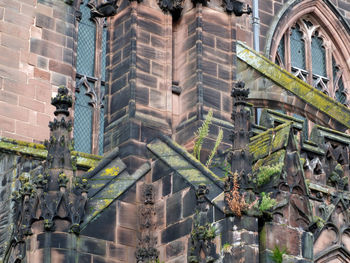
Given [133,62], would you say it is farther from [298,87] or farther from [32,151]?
[298,87]

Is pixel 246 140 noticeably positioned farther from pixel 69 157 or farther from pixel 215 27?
pixel 215 27

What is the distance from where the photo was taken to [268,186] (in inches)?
545

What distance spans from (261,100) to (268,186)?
5.37m

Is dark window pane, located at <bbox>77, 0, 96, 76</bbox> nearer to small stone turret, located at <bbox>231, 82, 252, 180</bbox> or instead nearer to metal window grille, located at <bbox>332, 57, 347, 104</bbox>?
metal window grille, located at <bbox>332, 57, 347, 104</bbox>

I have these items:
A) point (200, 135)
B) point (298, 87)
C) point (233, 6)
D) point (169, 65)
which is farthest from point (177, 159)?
point (298, 87)

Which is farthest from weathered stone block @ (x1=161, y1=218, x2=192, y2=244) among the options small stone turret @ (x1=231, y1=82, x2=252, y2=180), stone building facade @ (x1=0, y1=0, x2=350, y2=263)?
small stone turret @ (x1=231, y1=82, x2=252, y2=180)

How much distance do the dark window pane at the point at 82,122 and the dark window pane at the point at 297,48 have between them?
4747 millimetres

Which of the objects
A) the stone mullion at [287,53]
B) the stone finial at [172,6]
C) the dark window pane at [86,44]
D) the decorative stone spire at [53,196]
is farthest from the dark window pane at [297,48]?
the decorative stone spire at [53,196]

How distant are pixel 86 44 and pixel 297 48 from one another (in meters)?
4.68

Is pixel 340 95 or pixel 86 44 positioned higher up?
pixel 340 95

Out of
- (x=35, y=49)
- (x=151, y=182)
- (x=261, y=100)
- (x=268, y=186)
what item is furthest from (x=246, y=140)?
(x=35, y=49)

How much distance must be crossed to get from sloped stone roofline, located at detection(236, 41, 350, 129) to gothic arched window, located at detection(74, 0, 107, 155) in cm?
352

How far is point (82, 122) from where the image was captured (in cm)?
2216

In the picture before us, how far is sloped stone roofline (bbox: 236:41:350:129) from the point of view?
18281 millimetres
